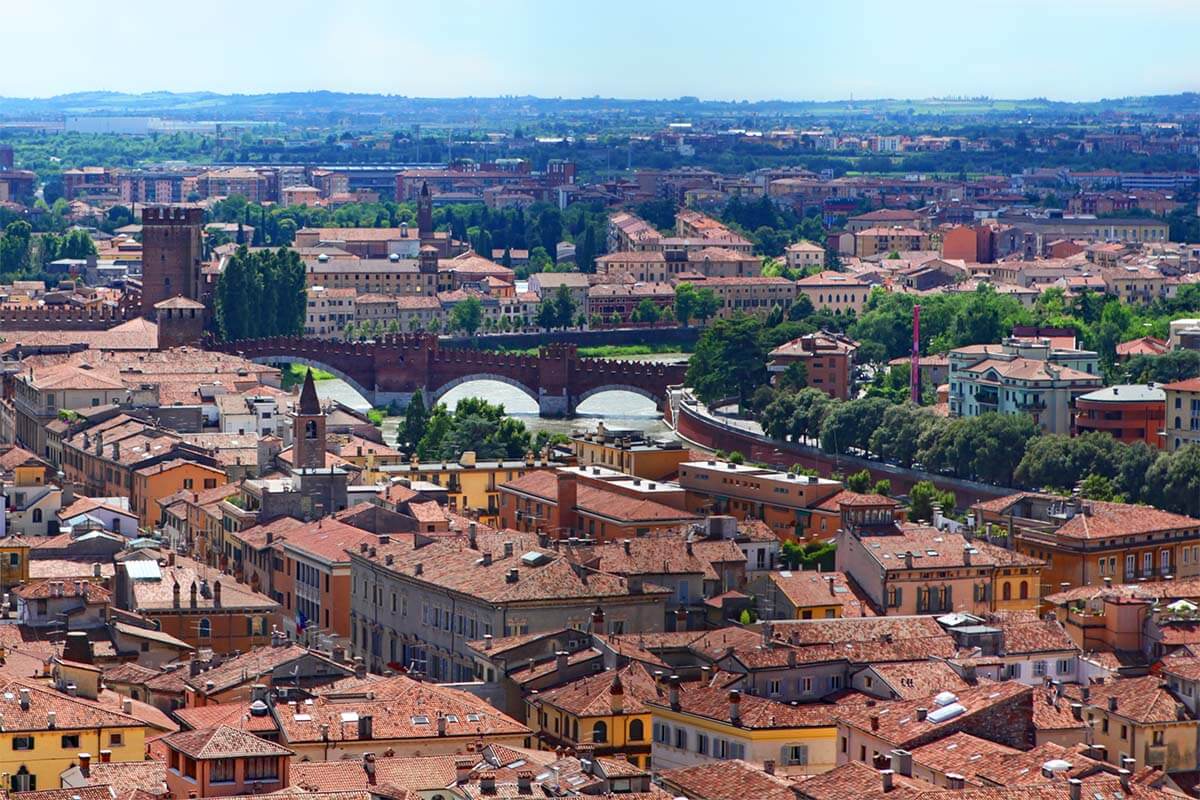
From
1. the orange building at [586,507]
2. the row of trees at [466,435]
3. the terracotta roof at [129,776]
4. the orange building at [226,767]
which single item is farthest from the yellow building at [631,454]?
the orange building at [226,767]

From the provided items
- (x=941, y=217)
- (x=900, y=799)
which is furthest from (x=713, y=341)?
(x=941, y=217)

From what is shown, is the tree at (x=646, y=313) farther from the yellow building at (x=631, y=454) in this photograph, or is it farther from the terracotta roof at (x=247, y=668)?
the terracotta roof at (x=247, y=668)

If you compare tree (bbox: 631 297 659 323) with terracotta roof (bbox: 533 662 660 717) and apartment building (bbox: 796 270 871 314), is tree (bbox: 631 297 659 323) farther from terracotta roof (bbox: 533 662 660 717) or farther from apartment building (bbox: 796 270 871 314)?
terracotta roof (bbox: 533 662 660 717)

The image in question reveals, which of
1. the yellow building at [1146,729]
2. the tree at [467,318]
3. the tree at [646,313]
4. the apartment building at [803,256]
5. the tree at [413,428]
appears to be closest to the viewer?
the yellow building at [1146,729]

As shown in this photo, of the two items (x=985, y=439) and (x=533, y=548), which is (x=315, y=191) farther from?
(x=533, y=548)

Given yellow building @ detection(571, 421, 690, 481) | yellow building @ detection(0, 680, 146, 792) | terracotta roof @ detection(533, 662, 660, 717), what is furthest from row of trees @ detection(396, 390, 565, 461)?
yellow building @ detection(0, 680, 146, 792)

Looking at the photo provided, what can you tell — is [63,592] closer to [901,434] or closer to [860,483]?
[860,483]
